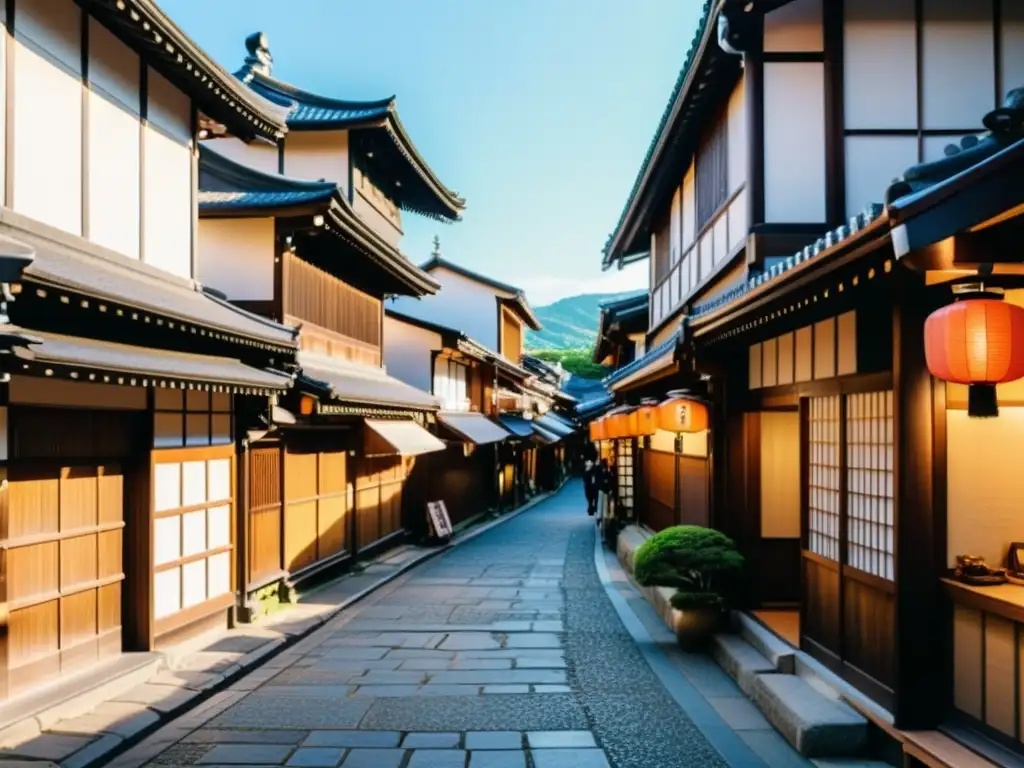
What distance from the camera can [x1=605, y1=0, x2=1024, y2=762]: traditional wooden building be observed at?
5.98 m

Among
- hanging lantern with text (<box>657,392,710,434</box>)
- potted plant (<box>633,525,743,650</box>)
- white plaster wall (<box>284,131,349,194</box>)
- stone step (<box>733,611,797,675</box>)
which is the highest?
white plaster wall (<box>284,131,349,194</box>)

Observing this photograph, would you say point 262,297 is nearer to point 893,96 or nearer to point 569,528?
point 893,96

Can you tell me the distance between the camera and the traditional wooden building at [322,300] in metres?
14.3

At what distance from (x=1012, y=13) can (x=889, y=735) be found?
348 inches

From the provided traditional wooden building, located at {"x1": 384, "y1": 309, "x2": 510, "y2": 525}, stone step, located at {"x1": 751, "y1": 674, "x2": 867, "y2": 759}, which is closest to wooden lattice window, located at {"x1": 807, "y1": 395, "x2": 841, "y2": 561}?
stone step, located at {"x1": 751, "y1": 674, "x2": 867, "y2": 759}

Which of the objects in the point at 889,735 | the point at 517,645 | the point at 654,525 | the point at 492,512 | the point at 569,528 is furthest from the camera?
the point at 492,512

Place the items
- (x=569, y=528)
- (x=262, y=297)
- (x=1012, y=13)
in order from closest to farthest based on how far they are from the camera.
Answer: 1. (x=1012, y=13)
2. (x=262, y=297)
3. (x=569, y=528)

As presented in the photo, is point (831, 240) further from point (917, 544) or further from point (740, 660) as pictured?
point (740, 660)

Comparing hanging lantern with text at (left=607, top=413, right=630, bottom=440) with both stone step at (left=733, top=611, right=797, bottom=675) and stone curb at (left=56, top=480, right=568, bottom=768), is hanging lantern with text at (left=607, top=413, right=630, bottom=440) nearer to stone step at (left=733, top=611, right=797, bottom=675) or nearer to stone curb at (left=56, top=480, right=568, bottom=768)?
stone curb at (left=56, top=480, right=568, bottom=768)

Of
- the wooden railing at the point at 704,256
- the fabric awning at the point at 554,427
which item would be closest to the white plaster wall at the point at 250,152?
the wooden railing at the point at 704,256

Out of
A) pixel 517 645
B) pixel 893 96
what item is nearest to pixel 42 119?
pixel 517 645

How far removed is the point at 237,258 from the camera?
49.7 ft

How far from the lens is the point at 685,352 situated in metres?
11.2

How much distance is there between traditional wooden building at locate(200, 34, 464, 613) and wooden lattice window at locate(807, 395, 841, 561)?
7.92m
